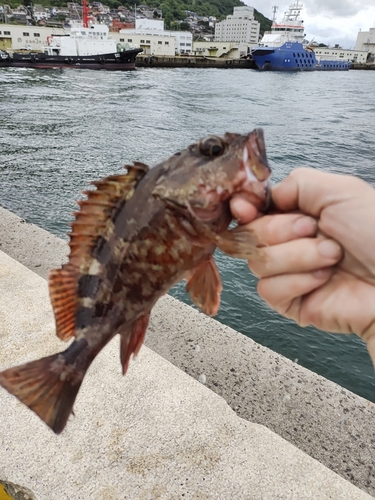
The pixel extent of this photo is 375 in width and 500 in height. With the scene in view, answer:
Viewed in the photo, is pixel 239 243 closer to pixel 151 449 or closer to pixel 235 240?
pixel 235 240

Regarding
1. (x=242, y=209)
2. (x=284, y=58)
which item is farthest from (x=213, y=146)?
(x=284, y=58)

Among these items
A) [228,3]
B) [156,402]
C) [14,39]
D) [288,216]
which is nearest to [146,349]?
[156,402]

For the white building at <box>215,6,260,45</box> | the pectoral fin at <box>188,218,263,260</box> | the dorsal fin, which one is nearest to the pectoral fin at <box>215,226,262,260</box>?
the pectoral fin at <box>188,218,263,260</box>

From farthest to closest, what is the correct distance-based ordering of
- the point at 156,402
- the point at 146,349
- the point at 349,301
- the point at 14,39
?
the point at 14,39
the point at 146,349
the point at 156,402
the point at 349,301

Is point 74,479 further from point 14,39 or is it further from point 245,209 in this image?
point 14,39

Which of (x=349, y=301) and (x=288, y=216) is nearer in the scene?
(x=288, y=216)

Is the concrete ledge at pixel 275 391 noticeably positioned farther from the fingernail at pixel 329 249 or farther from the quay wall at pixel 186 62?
the quay wall at pixel 186 62

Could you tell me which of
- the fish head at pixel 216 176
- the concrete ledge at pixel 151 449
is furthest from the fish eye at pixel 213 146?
the concrete ledge at pixel 151 449
